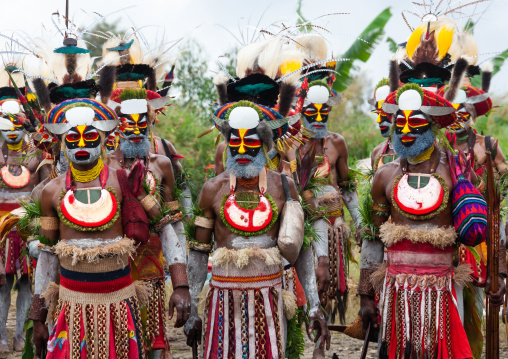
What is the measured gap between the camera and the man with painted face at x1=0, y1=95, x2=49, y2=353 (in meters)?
7.75

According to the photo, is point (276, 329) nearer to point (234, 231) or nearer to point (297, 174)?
point (234, 231)

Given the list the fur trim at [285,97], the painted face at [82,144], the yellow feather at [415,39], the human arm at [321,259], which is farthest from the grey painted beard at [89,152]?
the yellow feather at [415,39]

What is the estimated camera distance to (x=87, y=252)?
15.4 feet

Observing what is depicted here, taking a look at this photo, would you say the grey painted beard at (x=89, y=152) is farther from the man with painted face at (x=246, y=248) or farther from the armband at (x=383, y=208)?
the armband at (x=383, y=208)

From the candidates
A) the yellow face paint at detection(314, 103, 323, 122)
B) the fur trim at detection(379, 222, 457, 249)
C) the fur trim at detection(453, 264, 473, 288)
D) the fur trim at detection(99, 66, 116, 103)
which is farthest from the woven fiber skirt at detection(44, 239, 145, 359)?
the yellow face paint at detection(314, 103, 323, 122)

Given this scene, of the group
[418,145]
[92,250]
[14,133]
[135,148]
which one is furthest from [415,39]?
[14,133]

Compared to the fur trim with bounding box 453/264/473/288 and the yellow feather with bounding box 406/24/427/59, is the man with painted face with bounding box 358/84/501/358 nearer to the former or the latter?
the fur trim with bounding box 453/264/473/288

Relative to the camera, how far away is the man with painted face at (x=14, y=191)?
7754 mm

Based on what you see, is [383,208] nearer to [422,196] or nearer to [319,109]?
[422,196]

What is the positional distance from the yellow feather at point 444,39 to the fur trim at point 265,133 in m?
2.43

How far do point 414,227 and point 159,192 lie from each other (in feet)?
7.45

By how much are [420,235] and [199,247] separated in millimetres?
1477

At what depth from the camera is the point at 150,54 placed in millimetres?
7594

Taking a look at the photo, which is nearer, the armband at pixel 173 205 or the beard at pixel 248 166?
the beard at pixel 248 166
